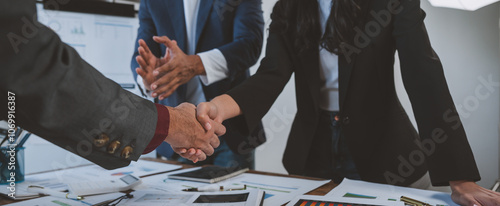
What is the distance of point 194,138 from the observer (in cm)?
108

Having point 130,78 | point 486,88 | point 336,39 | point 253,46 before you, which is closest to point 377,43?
point 336,39

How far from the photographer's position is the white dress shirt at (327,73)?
133 cm

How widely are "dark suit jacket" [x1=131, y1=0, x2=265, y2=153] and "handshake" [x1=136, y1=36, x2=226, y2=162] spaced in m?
0.16

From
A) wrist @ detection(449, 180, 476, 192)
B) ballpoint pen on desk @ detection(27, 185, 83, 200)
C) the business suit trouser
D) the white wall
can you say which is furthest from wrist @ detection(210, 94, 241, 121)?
the white wall

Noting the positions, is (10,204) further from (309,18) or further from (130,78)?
(130,78)

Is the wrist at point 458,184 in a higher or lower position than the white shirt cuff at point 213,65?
lower

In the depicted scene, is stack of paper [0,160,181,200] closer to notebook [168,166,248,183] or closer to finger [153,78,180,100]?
notebook [168,166,248,183]

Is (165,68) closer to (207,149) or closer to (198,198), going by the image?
(207,149)

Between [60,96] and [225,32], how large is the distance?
3.44 ft

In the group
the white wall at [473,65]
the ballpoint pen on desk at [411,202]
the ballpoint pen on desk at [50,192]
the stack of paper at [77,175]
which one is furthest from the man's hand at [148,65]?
the white wall at [473,65]

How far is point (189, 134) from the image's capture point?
1.05 metres

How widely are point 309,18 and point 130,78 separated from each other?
1766mm

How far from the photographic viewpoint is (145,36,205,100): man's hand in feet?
4.69

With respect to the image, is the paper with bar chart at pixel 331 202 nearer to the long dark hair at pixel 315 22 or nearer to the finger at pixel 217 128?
the finger at pixel 217 128
